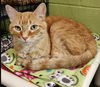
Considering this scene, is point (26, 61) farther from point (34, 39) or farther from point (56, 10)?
point (56, 10)

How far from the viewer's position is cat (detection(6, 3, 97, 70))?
0.98 m

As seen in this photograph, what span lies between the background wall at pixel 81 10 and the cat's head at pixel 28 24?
Result: 1.87ft

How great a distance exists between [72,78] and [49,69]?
14cm

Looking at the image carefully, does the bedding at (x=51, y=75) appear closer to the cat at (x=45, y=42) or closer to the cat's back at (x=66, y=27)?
the cat at (x=45, y=42)

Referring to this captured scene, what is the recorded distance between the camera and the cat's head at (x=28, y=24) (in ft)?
3.13

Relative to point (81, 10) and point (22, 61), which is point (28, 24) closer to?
point (22, 61)

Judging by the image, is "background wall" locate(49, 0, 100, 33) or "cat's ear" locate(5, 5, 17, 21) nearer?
"cat's ear" locate(5, 5, 17, 21)

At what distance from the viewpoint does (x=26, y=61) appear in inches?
41.1

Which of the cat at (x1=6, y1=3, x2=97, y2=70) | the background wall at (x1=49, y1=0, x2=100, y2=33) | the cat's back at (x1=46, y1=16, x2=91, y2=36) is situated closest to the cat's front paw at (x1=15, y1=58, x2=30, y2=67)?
the cat at (x1=6, y1=3, x2=97, y2=70)

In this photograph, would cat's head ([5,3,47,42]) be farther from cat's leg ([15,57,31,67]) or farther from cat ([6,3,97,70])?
cat's leg ([15,57,31,67])

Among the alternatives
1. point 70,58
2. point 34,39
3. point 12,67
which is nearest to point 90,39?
point 70,58

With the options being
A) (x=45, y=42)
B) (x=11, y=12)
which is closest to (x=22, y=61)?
(x=45, y=42)

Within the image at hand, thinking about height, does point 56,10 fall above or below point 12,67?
above

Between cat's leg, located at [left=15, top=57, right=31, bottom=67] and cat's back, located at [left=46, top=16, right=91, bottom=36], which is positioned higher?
cat's back, located at [left=46, top=16, right=91, bottom=36]
